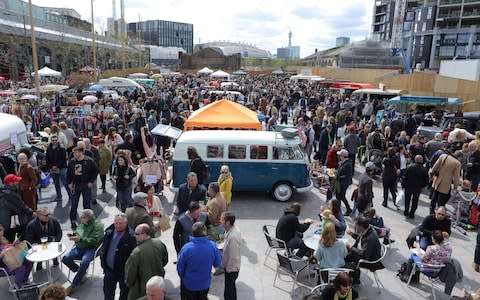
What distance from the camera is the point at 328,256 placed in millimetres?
5945

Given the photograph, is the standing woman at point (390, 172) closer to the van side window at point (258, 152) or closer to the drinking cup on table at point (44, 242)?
the van side window at point (258, 152)

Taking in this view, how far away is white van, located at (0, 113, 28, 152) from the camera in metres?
10.6

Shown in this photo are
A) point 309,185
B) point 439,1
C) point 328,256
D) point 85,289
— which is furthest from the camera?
point 439,1

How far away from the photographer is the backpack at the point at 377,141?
45.2 ft

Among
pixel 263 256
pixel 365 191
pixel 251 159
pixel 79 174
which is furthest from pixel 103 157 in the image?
pixel 365 191

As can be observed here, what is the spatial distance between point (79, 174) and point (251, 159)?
429cm

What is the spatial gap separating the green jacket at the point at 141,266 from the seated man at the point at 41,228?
8.14 feet

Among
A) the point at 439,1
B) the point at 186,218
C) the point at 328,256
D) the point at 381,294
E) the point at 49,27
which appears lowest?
the point at 381,294

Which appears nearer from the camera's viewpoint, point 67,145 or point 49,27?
point 67,145

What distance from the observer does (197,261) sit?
4.84 meters

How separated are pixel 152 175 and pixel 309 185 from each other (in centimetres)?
428

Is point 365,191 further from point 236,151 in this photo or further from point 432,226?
point 236,151

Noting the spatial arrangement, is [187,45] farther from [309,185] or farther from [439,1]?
[309,185]

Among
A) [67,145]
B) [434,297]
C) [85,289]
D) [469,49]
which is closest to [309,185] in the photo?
[434,297]
